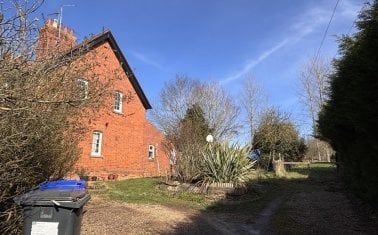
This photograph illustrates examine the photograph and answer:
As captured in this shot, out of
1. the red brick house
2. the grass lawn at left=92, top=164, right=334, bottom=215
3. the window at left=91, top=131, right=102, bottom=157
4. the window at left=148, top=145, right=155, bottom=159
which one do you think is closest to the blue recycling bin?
the grass lawn at left=92, top=164, right=334, bottom=215

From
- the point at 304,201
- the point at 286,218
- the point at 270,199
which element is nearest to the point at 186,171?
the point at 270,199

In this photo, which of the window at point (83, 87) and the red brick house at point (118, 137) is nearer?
the window at point (83, 87)

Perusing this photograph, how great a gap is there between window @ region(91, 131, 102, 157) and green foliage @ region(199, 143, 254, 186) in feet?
34.1

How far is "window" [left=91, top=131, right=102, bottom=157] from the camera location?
24.8 meters

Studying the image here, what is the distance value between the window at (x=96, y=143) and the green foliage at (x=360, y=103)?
1499 cm

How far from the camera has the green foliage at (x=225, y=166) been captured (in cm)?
1573

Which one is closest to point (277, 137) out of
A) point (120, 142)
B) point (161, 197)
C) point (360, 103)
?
point (120, 142)

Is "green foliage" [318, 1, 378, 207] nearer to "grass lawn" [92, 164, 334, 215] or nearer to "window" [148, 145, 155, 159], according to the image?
"grass lawn" [92, 164, 334, 215]

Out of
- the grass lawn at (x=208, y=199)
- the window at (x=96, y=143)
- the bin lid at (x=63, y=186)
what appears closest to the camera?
the bin lid at (x=63, y=186)

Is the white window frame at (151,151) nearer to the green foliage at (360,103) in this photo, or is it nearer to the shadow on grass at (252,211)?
the shadow on grass at (252,211)

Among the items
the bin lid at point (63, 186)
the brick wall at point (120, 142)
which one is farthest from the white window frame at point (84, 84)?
the brick wall at point (120, 142)

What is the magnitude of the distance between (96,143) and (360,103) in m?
19.2

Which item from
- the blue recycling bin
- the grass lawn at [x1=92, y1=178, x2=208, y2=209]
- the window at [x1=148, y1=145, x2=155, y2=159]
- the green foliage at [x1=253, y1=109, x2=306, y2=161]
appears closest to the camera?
the blue recycling bin

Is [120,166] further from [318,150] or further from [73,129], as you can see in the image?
[318,150]
